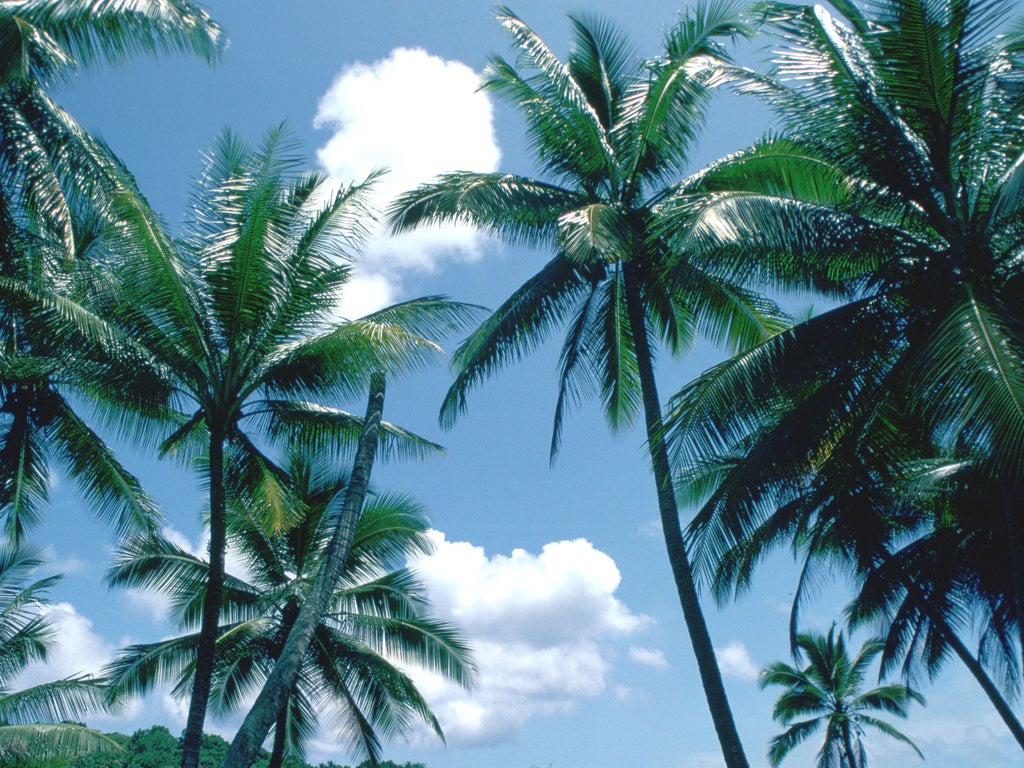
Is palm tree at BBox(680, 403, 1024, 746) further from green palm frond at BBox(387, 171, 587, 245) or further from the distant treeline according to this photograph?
the distant treeline

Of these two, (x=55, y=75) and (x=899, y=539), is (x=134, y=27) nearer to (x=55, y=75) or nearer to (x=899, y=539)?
(x=55, y=75)

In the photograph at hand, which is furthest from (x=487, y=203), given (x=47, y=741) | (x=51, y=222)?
(x=47, y=741)

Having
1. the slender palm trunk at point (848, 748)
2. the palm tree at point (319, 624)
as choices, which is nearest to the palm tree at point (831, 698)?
the slender palm trunk at point (848, 748)

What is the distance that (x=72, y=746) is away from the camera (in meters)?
15.0

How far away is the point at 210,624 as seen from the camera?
1012 centimetres

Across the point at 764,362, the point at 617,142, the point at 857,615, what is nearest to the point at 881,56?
the point at 764,362

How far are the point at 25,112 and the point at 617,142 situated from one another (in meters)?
7.86

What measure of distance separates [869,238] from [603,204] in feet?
12.0

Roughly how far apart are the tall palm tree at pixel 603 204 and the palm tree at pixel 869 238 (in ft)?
7.00

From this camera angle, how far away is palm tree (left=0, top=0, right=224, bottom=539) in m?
9.76

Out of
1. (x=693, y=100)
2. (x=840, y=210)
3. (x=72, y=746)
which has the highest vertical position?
(x=693, y=100)

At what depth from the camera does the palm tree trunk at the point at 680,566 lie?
9.23 m

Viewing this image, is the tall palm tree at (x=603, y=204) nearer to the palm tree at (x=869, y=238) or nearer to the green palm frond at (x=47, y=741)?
the palm tree at (x=869, y=238)

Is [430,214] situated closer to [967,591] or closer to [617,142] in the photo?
[617,142]
